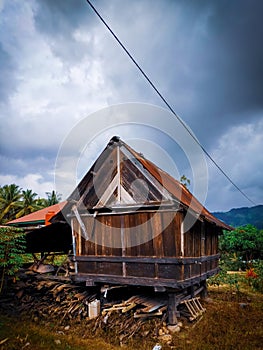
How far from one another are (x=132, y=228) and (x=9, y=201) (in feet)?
108

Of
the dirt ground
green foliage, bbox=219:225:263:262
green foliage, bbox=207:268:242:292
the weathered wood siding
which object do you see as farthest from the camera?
green foliage, bbox=219:225:263:262

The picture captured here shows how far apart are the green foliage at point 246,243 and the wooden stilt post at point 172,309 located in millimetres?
17091

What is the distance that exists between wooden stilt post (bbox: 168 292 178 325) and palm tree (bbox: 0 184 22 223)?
30975 mm

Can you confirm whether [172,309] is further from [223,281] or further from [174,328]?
[223,281]

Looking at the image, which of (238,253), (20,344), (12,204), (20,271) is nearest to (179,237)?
(20,344)

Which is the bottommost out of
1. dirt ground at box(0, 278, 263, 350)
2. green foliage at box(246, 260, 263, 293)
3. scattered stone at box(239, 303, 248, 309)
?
green foliage at box(246, 260, 263, 293)

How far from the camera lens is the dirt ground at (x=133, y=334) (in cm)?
810

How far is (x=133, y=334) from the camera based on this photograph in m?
8.88

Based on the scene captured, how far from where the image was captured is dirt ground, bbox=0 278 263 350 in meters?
8.10

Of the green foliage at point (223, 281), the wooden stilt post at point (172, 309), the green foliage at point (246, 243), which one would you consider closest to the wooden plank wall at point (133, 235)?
the wooden stilt post at point (172, 309)

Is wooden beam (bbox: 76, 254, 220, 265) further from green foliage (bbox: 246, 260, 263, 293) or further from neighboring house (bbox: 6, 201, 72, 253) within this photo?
green foliage (bbox: 246, 260, 263, 293)

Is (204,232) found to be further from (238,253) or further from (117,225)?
(238,253)

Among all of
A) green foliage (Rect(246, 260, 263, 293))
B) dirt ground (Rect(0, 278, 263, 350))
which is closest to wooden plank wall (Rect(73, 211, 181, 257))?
dirt ground (Rect(0, 278, 263, 350))

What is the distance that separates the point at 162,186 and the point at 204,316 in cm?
564
